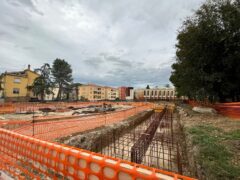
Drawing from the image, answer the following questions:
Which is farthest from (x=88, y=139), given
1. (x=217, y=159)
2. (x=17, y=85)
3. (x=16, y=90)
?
(x=17, y=85)

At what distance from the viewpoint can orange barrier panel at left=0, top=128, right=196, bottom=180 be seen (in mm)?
1488

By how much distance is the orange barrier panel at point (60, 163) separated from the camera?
149 cm

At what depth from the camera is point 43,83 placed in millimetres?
39781

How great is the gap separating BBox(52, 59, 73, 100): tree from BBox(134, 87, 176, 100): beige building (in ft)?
122

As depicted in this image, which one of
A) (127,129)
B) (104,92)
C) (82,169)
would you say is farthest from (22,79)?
(104,92)

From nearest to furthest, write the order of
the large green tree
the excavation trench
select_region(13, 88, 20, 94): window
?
the excavation trench, the large green tree, select_region(13, 88, 20, 94): window

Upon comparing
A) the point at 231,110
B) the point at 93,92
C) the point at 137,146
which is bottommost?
the point at 137,146

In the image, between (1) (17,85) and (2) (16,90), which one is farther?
(1) (17,85)

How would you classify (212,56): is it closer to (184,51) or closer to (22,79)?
(184,51)

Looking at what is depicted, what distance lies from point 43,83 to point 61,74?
39.9 feet

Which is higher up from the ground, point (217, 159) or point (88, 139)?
point (217, 159)

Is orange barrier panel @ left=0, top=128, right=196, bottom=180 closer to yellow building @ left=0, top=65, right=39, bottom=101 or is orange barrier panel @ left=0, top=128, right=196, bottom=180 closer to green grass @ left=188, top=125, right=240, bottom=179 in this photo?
green grass @ left=188, top=125, right=240, bottom=179

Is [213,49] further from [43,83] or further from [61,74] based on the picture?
[61,74]

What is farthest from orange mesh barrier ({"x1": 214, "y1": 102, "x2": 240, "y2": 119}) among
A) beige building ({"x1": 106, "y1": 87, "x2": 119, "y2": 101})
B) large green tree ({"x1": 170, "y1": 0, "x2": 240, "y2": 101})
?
beige building ({"x1": 106, "y1": 87, "x2": 119, "y2": 101})
